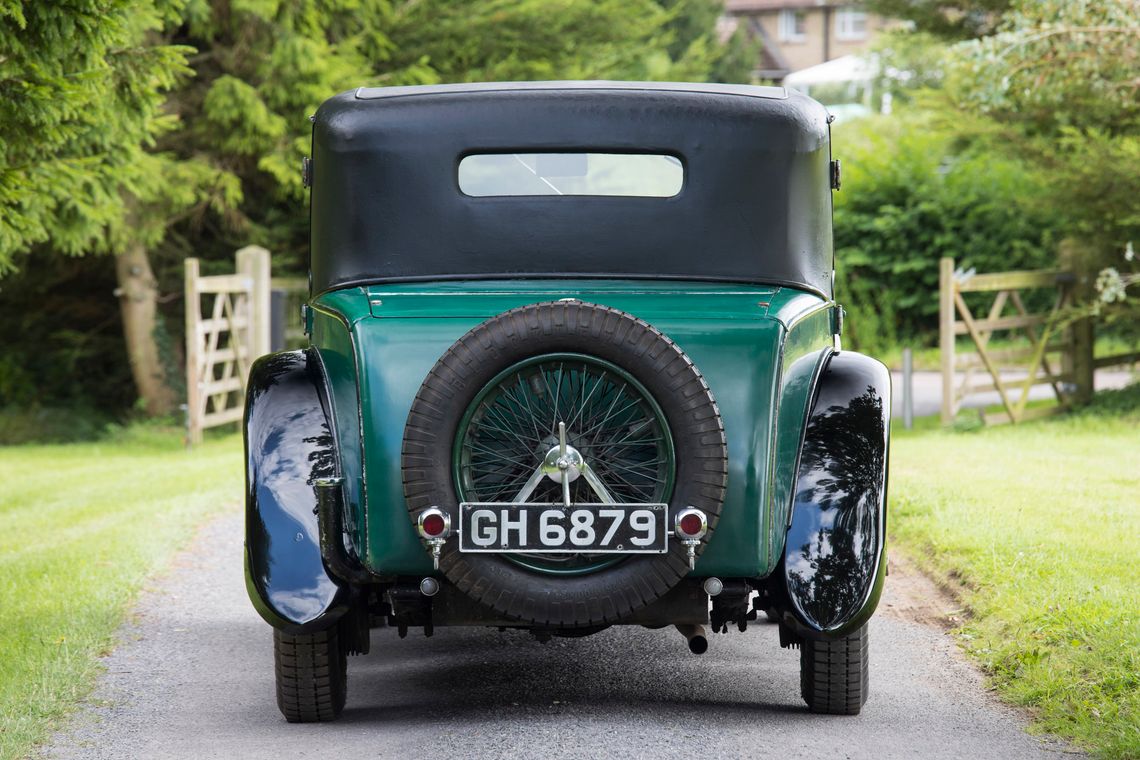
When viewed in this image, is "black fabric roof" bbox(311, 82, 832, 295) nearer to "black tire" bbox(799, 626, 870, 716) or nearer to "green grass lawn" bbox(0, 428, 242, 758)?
"black tire" bbox(799, 626, 870, 716)

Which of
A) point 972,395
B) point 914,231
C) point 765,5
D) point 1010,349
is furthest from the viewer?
point 765,5

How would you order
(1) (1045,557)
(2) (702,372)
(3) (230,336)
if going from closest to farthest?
(2) (702,372) < (1) (1045,557) < (3) (230,336)

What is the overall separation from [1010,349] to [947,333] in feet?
3.06

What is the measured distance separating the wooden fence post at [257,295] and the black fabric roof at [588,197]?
35.5 feet

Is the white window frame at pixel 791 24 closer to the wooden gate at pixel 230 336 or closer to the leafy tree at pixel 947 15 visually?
the leafy tree at pixel 947 15

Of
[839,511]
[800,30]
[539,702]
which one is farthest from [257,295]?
[800,30]

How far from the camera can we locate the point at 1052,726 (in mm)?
4758

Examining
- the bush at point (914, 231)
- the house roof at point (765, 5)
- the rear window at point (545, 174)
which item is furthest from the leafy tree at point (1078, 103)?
the house roof at point (765, 5)

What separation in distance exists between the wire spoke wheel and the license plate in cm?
9

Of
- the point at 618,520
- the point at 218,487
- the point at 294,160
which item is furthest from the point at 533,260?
the point at 294,160

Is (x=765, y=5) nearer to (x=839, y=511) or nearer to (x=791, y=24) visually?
(x=791, y=24)

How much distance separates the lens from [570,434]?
442 centimetres

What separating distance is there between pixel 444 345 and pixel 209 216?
14827 millimetres

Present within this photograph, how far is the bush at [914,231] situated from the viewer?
21.7 meters
